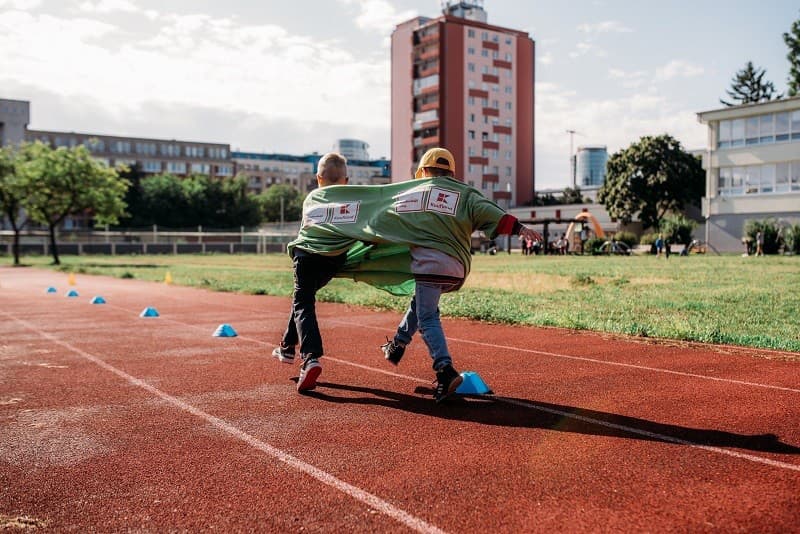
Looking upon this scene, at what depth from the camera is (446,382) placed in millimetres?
5324

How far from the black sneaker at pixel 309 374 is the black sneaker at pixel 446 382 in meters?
1.04

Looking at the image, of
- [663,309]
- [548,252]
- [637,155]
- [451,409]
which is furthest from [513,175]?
[451,409]

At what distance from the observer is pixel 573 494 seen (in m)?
3.43

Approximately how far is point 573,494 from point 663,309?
369 inches

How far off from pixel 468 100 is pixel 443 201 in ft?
303

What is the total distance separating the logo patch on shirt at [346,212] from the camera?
5.91 metres

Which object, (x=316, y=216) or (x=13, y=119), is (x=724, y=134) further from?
(x=13, y=119)

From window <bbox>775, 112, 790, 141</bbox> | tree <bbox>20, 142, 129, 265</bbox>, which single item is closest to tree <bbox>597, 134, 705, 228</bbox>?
window <bbox>775, 112, 790, 141</bbox>

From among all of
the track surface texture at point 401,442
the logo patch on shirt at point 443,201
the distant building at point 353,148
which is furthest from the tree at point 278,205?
the logo patch on shirt at point 443,201

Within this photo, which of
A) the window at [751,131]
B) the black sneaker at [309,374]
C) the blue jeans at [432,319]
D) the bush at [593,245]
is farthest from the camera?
the window at [751,131]

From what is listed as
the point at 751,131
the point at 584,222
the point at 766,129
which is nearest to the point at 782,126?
the point at 766,129

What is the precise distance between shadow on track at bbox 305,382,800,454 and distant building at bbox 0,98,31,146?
10907cm

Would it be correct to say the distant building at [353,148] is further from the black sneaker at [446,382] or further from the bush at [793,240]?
the black sneaker at [446,382]

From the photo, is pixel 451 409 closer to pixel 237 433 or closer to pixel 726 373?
pixel 237 433
